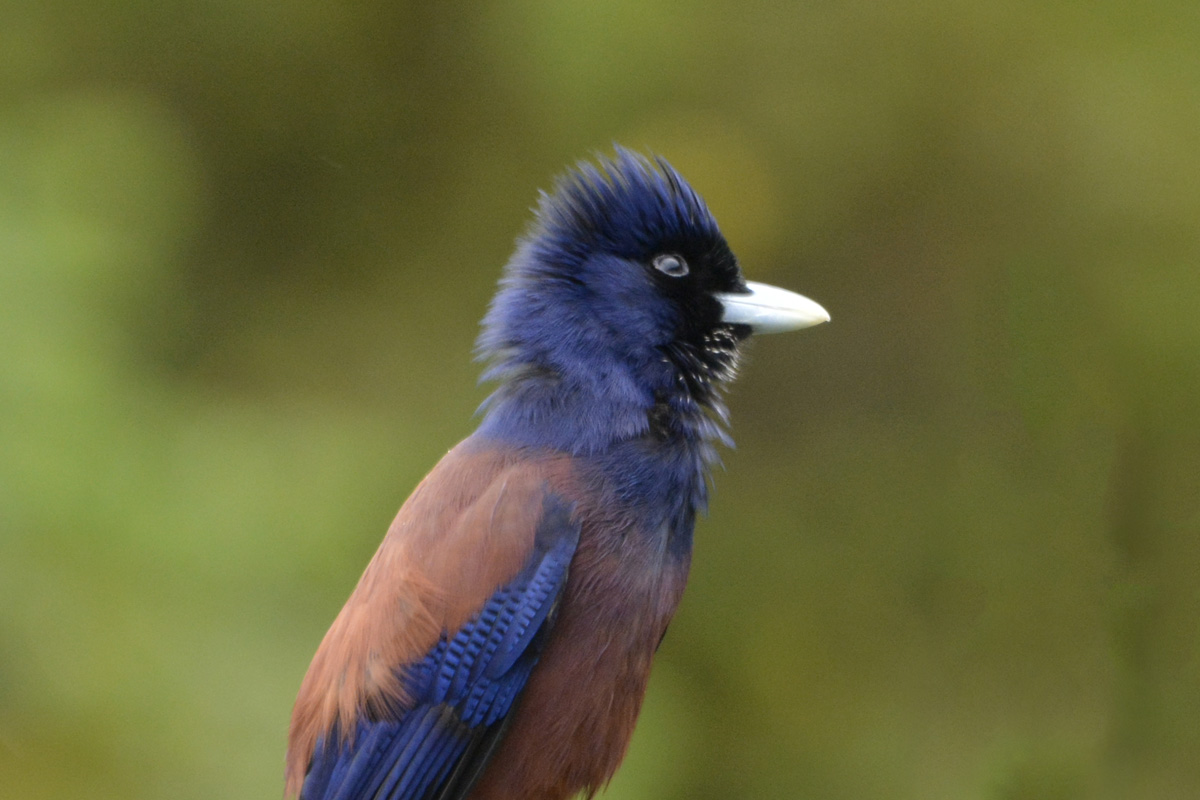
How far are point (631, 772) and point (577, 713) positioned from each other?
1675 mm

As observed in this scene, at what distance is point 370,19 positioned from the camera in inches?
200

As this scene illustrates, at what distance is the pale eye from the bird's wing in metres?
0.61

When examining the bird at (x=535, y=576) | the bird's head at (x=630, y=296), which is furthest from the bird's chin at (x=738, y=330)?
the bird at (x=535, y=576)

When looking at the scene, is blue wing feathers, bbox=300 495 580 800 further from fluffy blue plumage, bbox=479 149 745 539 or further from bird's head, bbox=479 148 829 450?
bird's head, bbox=479 148 829 450

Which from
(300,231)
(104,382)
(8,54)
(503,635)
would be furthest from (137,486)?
(503,635)

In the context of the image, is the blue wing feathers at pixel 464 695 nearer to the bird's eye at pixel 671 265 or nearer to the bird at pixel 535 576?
the bird at pixel 535 576

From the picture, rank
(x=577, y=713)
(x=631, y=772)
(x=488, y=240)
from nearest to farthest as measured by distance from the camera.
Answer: (x=577, y=713) → (x=631, y=772) → (x=488, y=240)

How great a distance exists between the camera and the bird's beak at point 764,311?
3.01 meters

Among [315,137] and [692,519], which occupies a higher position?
[315,137]

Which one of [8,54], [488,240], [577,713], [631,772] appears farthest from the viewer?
[488,240]

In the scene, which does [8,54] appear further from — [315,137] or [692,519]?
[692,519]

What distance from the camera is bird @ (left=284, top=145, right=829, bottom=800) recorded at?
263 centimetres

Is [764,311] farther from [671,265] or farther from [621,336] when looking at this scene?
[621,336]

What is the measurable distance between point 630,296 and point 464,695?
0.96 m
